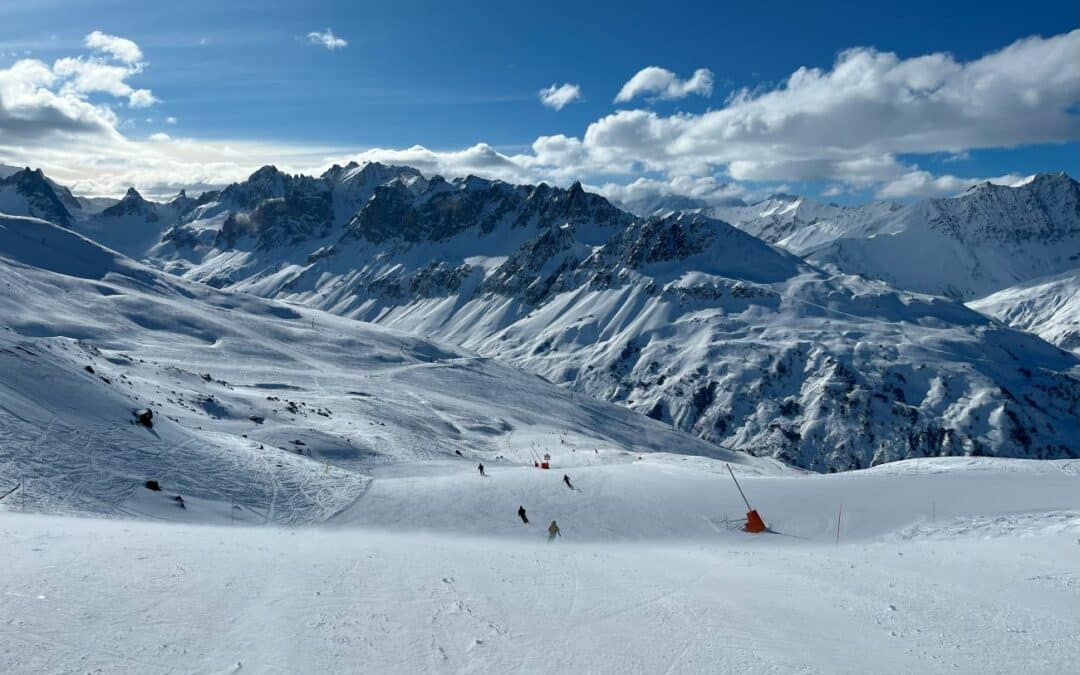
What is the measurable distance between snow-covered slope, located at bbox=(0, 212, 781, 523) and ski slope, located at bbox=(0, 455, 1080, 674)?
20.3 ft

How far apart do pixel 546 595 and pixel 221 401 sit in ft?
172

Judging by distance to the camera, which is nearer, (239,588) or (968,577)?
(239,588)

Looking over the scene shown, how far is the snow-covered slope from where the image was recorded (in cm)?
3594

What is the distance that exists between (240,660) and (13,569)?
7.37 metres

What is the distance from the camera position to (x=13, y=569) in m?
17.2

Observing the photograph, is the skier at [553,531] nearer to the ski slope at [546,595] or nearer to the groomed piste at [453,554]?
the groomed piste at [453,554]

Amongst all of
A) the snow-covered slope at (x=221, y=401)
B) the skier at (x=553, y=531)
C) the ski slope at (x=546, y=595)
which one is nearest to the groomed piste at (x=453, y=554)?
the ski slope at (x=546, y=595)

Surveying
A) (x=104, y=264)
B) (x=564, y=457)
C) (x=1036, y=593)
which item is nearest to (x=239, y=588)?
(x=1036, y=593)

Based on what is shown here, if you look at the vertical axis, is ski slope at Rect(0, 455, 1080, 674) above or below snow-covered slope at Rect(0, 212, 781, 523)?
above

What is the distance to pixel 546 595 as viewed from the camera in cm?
2108

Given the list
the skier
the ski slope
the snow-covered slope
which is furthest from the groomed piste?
the skier

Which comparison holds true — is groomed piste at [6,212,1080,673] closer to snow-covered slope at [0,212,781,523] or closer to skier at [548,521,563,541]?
snow-covered slope at [0,212,781,523]

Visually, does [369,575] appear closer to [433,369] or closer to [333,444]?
[333,444]

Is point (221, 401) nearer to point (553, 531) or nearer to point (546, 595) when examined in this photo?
point (553, 531)
